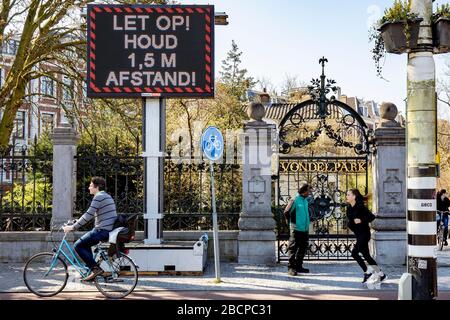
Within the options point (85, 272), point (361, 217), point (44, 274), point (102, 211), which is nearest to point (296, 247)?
point (361, 217)

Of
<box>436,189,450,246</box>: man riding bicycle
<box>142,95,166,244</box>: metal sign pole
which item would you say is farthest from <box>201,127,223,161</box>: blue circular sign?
<box>436,189,450,246</box>: man riding bicycle

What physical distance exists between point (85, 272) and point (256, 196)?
4711 mm

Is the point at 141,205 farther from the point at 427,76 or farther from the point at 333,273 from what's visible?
the point at 427,76

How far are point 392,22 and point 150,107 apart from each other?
19.2 ft

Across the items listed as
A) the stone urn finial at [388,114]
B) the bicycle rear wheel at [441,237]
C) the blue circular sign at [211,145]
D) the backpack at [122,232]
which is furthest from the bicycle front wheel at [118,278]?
the bicycle rear wheel at [441,237]

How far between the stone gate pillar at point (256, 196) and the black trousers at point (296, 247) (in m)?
1.16

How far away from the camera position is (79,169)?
13258 mm

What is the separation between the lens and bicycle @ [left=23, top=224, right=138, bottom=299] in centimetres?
885

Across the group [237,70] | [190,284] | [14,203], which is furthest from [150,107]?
[237,70]

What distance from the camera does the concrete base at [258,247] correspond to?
12.4m

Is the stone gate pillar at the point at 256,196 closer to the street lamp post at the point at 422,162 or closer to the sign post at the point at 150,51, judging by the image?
the sign post at the point at 150,51

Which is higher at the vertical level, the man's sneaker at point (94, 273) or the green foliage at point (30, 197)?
the green foliage at point (30, 197)

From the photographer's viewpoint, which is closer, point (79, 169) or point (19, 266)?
point (19, 266)

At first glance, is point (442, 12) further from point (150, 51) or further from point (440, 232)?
point (440, 232)
